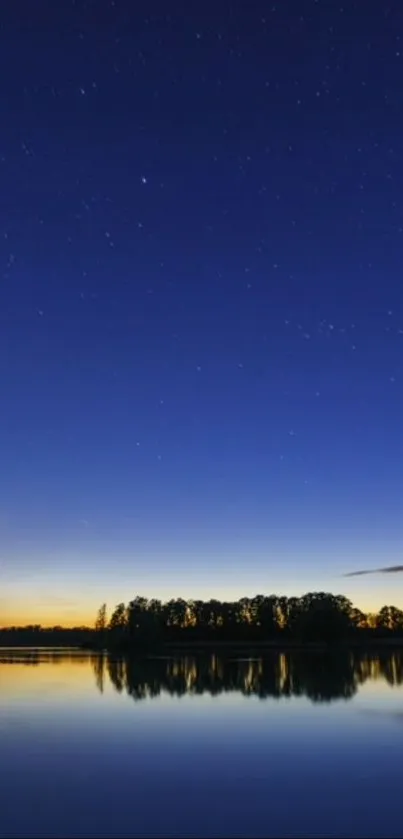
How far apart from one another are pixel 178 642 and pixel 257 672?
9404 centimetres

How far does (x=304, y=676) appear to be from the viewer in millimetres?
67188

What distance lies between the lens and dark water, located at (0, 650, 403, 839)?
1817 centimetres

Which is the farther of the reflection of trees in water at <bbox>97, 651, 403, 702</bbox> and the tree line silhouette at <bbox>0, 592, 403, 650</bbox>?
the tree line silhouette at <bbox>0, 592, 403, 650</bbox>

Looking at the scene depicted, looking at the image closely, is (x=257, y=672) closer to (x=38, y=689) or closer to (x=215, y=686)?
(x=215, y=686)

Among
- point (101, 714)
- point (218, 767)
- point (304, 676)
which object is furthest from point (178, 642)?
point (218, 767)

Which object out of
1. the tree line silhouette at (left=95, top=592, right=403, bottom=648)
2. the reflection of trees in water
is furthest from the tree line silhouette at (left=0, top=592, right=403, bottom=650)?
the reflection of trees in water

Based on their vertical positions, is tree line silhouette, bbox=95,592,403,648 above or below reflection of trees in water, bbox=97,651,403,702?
above

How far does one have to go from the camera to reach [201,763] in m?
25.9

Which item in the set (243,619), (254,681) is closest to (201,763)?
(254,681)

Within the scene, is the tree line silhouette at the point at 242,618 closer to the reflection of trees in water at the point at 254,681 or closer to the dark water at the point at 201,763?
the reflection of trees in water at the point at 254,681

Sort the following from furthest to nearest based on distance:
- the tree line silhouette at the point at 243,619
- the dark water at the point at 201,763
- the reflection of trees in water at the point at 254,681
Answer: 1. the tree line silhouette at the point at 243,619
2. the reflection of trees in water at the point at 254,681
3. the dark water at the point at 201,763

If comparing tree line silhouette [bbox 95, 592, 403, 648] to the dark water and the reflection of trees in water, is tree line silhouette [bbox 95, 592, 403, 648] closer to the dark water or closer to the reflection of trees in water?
the reflection of trees in water

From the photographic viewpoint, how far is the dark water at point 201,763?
59.6 feet

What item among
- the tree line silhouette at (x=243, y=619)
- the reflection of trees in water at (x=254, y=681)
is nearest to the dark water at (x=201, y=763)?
the reflection of trees in water at (x=254, y=681)
